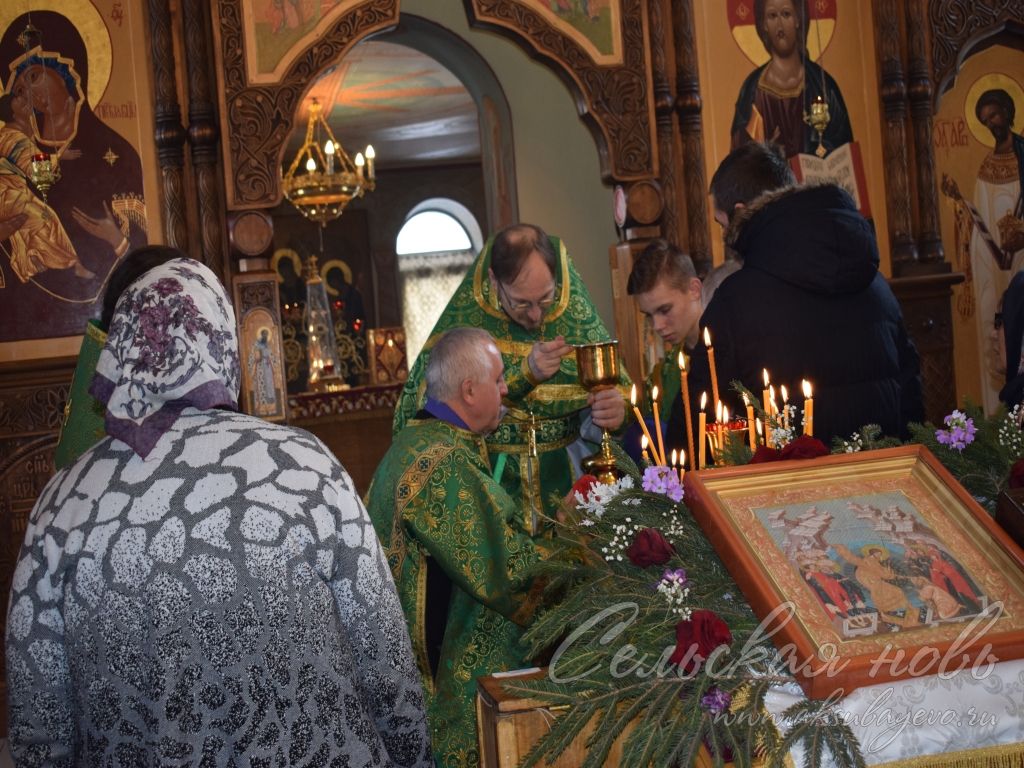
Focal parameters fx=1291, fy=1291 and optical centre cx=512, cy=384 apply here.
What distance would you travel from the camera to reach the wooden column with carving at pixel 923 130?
7180mm

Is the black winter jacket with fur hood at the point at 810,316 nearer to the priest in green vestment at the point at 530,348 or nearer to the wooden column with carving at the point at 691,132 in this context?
the priest in green vestment at the point at 530,348

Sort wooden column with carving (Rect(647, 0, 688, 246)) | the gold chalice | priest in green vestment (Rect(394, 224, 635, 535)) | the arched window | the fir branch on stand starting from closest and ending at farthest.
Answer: the fir branch on stand
the gold chalice
priest in green vestment (Rect(394, 224, 635, 535))
wooden column with carving (Rect(647, 0, 688, 246))
the arched window

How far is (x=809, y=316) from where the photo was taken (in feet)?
9.21

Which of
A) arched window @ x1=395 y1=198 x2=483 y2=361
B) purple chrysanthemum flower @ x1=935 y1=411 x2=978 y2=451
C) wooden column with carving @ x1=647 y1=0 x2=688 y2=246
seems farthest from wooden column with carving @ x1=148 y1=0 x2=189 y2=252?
arched window @ x1=395 y1=198 x2=483 y2=361

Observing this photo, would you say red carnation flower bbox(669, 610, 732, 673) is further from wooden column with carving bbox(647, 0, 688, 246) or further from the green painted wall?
the green painted wall

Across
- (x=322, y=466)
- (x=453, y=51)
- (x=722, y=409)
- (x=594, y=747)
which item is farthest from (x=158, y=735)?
(x=453, y=51)

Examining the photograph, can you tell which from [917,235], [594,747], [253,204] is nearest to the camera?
[594,747]

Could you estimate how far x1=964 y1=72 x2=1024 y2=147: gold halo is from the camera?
755cm

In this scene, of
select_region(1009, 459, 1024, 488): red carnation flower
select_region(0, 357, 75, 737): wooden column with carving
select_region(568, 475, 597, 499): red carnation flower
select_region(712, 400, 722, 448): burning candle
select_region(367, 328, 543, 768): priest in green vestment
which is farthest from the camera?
select_region(0, 357, 75, 737): wooden column with carving

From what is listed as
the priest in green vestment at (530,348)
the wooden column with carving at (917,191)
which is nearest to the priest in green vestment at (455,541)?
the priest in green vestment at (530,348)

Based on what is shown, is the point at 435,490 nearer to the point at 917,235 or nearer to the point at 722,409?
the point at 722,409

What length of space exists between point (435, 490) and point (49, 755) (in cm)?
119

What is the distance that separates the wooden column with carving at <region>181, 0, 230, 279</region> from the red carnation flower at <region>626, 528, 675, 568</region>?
451 centimetres

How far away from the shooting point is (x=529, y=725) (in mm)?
2158
